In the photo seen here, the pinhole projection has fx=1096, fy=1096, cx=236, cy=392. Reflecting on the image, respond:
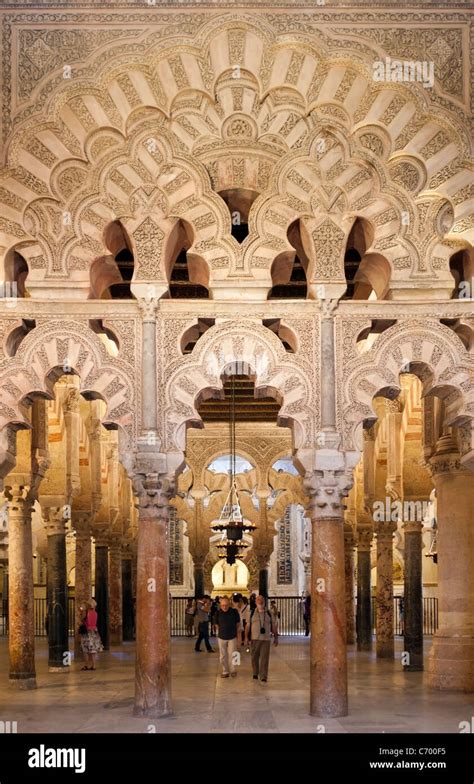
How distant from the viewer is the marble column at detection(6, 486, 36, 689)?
11023mm

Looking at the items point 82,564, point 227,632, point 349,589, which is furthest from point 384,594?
point 82,564

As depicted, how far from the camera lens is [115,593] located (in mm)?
18703

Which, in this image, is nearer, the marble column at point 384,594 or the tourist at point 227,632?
the tourist at point 227,632

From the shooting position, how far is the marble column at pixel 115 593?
1852cm

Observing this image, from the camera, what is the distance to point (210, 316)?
8875mm

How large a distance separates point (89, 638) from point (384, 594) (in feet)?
13.8

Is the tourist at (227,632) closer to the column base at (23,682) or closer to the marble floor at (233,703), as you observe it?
the marble floor at (233,703)

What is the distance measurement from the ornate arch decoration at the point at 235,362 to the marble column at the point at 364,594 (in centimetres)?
852

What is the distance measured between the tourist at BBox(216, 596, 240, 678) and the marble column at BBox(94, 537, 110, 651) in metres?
5.10

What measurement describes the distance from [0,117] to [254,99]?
207cm

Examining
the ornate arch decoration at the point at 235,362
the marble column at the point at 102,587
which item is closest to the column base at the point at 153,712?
the ornate arch decoration at the point at 235,362
